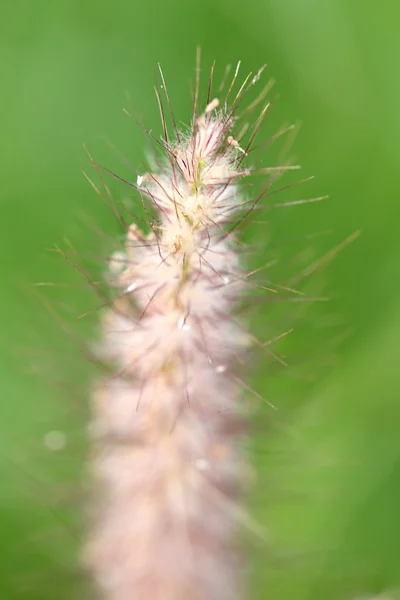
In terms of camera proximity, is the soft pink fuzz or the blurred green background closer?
the soft pink fuzz

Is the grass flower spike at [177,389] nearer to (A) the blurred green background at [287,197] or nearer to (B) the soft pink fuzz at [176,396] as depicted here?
(B) the soft pink fuzz at [176,396]

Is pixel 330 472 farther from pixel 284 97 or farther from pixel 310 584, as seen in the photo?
pixel 284 97

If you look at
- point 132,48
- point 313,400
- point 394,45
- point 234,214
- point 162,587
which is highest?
point 394,45

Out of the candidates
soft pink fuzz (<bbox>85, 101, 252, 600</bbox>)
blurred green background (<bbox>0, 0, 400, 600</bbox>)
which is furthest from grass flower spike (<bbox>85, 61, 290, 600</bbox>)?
blurred green background (<bbox>0, 0, 400, 600</bbox>)

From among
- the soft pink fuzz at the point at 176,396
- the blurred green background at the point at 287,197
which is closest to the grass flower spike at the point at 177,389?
the soft pink fuzz at the point at 176,396

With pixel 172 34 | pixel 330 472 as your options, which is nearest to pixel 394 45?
pixel 172 34

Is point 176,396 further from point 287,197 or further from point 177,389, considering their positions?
point 287,197

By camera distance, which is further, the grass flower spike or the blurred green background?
the blurred green background

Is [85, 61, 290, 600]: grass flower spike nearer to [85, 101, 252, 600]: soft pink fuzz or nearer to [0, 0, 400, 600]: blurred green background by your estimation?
[85, 101, 252, 600]: soft pink fuzz

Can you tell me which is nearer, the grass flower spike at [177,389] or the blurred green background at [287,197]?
the grass flower spike at [177,389]
